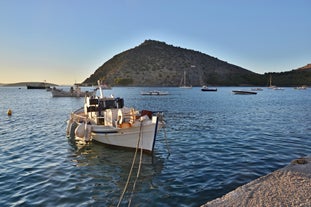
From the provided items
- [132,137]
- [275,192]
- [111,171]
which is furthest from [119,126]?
[275,192]

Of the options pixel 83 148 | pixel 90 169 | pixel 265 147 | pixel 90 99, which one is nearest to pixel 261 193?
pixel 90 169

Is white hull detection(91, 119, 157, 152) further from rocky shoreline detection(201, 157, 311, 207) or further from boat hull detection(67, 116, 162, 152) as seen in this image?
rocky shoreline detection(201, 157, 311, 207)

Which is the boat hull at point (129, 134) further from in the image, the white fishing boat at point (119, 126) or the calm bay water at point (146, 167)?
the calm bay water at point (146, 167)

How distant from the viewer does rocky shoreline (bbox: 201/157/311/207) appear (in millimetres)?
7578

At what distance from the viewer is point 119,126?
639 inches

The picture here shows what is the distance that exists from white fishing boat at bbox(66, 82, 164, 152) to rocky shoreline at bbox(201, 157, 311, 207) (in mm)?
6422

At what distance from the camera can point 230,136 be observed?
2178cm

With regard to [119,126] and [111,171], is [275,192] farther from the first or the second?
[119,126]

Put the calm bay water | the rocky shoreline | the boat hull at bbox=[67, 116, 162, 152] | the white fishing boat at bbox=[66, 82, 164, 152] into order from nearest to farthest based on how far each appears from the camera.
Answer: the rocky shoreline < the calm bay water < the boat hull at bbox=[67, 116, 162, 152] < the white fishing boat at bbox=[66, 82, 164, 152]

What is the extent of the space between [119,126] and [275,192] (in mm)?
10305

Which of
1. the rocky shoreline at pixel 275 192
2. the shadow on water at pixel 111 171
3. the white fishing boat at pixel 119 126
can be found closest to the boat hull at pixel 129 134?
the white fishing boat at pixel 119 126

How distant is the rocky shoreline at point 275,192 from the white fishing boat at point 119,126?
642 cm

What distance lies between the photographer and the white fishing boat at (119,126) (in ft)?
49.7

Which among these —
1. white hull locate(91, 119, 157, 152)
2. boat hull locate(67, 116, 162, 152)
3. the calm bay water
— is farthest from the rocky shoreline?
white hull locate(91, 119, 157, 152)
